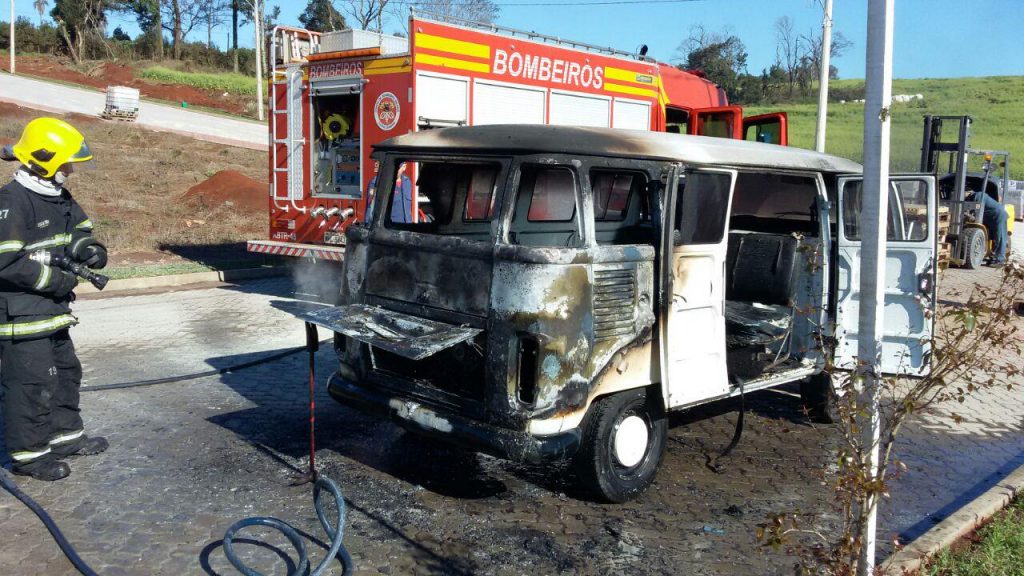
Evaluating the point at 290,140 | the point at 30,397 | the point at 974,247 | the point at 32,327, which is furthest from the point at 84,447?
the point at 974,247

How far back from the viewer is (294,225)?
443 inches

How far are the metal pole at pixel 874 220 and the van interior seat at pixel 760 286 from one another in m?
2.87

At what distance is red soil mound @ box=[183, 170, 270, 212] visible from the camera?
19.6m

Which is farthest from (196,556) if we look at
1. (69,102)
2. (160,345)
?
(69,102)

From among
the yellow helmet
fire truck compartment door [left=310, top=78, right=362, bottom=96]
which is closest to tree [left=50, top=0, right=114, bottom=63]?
fire truck compartment door [left=310, top=78, right=362, bottom=96]

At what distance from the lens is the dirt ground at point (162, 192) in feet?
51.5

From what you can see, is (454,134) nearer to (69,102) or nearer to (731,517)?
(731,517)

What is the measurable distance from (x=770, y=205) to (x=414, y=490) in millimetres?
4003

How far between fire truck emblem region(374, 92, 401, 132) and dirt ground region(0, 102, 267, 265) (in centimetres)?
577

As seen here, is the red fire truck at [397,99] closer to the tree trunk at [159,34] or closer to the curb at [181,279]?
the curb at [181,279]

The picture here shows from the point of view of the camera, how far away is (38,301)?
500 cm

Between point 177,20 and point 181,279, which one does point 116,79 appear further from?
point 181,279

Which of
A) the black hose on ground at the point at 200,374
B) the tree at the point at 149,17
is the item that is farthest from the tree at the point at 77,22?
the black hose on ground at the point at 200,374

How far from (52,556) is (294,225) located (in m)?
7.50
